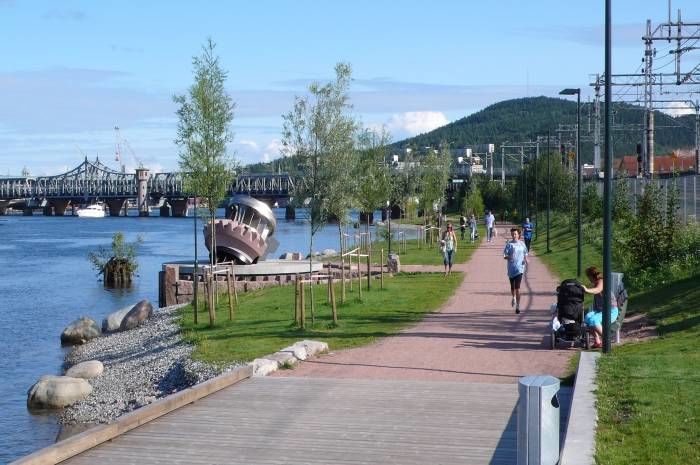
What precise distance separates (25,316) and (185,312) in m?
11.0

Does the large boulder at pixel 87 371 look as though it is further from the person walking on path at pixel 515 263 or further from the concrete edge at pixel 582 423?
the concrete edge at pixel 582 423

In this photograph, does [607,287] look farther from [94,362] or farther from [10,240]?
[10,240]

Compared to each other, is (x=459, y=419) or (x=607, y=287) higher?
(x=607, y=287)

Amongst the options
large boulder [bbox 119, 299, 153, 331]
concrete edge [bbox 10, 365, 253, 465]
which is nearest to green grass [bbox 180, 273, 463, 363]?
large boulder [bbox 119, 299, 153, 331]

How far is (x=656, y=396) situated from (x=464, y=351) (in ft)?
16.9

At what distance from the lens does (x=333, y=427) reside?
10.8 meters

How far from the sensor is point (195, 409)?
463 inches

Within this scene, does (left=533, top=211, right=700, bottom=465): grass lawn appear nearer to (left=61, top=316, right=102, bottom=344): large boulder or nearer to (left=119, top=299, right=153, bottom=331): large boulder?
(left=119, top=299, right=153, bottom=331): large boulder

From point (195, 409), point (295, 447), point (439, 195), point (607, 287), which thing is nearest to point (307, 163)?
point (607, 287)

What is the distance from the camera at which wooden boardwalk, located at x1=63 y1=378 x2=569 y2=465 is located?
380 inches

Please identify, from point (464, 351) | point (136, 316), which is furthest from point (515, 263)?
point (136, 316)

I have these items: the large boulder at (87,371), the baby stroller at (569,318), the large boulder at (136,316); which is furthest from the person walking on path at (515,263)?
the large boulder at (136,316)

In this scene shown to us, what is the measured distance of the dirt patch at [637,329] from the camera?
16578 mm

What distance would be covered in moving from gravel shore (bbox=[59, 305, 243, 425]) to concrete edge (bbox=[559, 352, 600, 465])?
538cm
